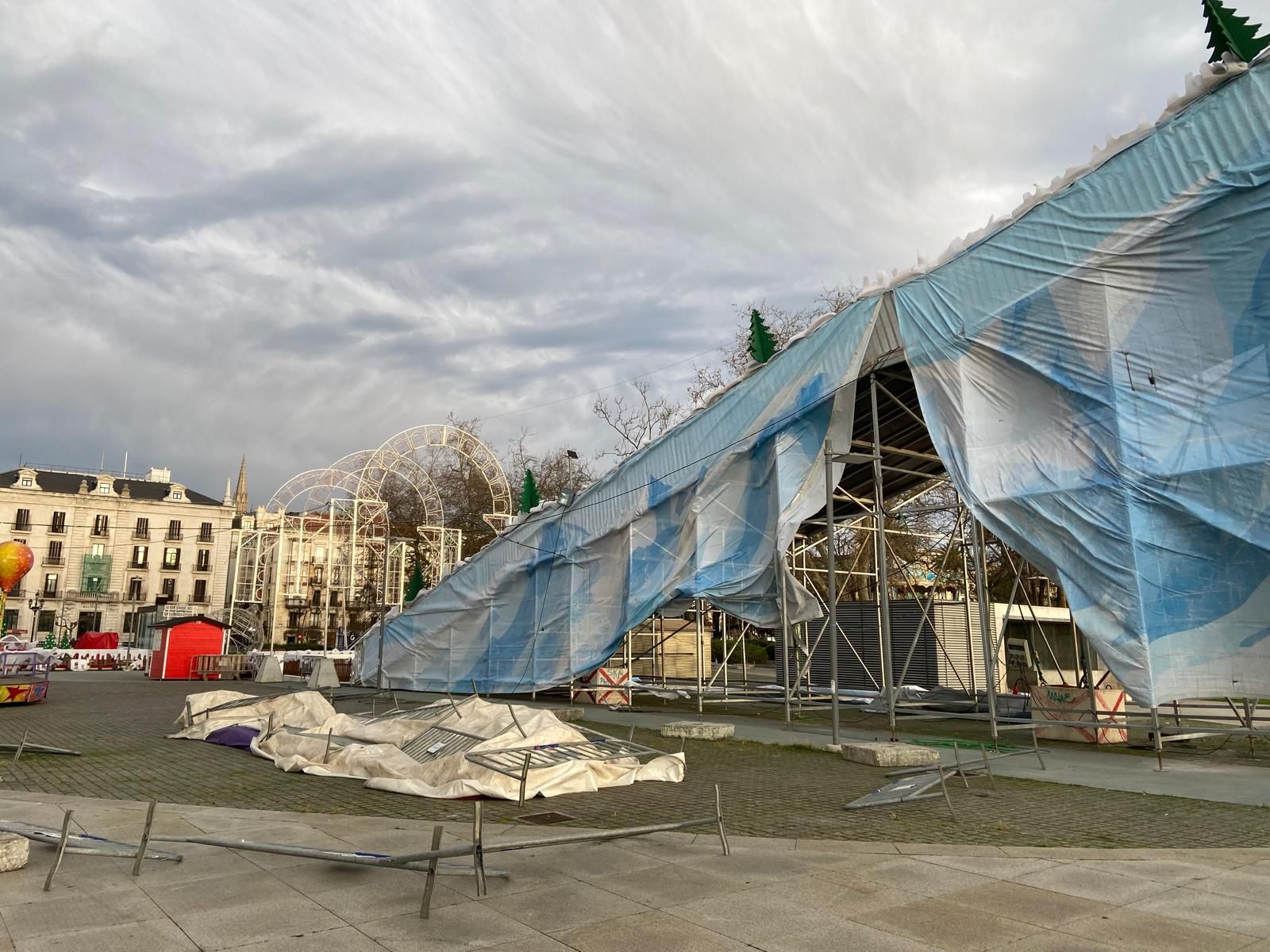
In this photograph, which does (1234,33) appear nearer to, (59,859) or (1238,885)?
(1238,885)

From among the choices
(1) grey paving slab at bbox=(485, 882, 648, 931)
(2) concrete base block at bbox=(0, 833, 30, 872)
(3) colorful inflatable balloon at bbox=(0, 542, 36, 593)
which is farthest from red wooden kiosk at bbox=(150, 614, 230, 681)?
(1) grey paving slab at bbox=(485, 882, 648, 931)

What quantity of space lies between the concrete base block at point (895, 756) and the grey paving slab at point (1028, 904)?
5823 millimetres

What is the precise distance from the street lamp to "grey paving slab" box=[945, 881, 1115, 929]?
8663 cm

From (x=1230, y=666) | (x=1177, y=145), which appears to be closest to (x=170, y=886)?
(x=1230, y=666)

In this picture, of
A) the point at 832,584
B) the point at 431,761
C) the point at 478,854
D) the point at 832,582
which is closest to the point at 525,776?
the point at 431,761

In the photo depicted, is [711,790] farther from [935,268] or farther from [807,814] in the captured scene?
[935,268]

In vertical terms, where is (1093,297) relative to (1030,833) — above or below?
above

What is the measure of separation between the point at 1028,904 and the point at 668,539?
13.1 metres

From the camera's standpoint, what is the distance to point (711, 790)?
941 cm

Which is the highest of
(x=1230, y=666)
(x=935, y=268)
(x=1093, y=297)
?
(x=935, y=268)

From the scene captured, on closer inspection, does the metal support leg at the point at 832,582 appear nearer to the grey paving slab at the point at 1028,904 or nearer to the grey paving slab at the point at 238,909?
the grey paving slab at the point at 1028,904

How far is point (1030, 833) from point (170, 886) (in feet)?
21.0

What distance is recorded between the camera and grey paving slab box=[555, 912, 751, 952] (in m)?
4.53

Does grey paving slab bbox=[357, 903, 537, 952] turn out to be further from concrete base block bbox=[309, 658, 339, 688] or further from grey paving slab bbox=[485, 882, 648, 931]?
concrete base block bbox=[309, 658, 339, 688]
